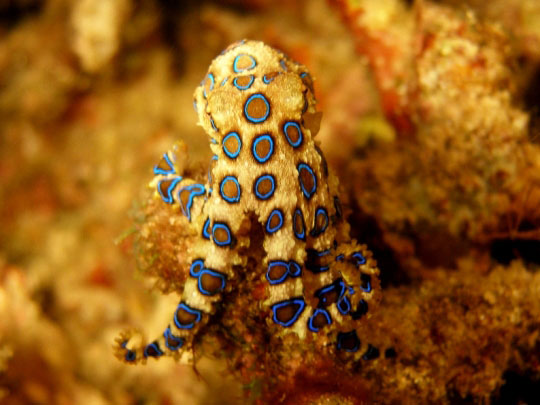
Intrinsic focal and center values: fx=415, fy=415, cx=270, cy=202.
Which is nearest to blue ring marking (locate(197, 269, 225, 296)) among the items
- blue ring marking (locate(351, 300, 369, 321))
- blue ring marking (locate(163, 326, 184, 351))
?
blue ring marking (locate(163, 326, 184, 351))

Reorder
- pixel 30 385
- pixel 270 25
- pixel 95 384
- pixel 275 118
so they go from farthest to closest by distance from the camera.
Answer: pixel 270 25 → pixel 95 384 → pixel 30 385 → pixel 275 118

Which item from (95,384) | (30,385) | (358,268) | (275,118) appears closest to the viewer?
(275,118)

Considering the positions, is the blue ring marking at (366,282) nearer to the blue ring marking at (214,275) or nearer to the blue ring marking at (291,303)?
the blue ring marking at (291,303)

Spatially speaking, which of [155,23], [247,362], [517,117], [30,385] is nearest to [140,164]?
[155,23]

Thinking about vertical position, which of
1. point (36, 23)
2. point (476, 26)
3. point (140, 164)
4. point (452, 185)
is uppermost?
point (36, 23)

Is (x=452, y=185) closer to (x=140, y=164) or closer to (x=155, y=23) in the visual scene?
(x=140, y=164)

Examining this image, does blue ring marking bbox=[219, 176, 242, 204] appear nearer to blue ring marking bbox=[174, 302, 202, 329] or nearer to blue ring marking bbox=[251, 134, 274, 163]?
blue ring marking bbox=[251, 134, 274, 163]
